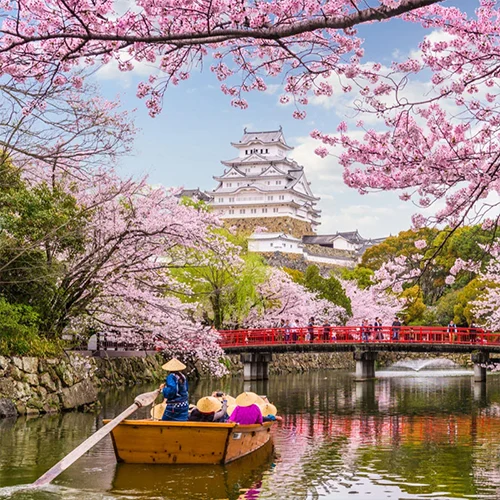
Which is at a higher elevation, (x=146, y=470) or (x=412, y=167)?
(x=412, y=167)

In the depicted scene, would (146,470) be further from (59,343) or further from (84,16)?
(59,343)

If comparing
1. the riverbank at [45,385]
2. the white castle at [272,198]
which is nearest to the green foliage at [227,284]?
the riverbank at [45,385]

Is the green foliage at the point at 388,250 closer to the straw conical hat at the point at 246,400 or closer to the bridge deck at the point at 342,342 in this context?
the bridge deck at the point at 342,342

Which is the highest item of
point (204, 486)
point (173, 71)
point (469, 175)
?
point (173, 71)

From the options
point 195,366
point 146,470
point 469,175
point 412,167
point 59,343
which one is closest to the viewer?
point 469,175

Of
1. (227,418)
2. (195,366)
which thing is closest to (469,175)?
(227,418)

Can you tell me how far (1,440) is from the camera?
44.4ft

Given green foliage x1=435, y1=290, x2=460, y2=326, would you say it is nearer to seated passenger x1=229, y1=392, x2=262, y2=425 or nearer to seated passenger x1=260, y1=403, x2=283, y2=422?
seated passenger x1=260, y1=403, x2=283, y2=422

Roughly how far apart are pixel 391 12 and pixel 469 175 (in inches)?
155

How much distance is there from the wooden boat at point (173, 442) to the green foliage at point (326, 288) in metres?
30.7

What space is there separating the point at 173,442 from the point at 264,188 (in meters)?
66.5

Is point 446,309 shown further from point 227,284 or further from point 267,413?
point 267,413

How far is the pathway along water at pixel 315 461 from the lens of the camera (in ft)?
33.0

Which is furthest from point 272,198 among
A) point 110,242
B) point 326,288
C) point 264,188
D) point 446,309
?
point 110,242
